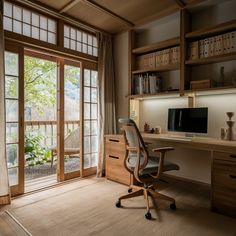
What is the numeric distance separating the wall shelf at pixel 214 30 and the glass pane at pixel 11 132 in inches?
103

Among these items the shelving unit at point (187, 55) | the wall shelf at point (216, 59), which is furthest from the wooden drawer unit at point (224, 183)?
the wall shelf at point (216, 59)

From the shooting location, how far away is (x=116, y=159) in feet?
10.1

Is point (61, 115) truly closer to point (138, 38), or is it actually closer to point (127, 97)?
point (127, 97)

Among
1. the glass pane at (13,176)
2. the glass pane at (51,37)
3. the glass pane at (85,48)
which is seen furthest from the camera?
the glass pane at (85,48)

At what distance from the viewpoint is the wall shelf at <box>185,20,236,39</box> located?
232 centimetres

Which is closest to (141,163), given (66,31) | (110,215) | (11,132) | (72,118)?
(110,215)

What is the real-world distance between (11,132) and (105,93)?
1647 millimetres

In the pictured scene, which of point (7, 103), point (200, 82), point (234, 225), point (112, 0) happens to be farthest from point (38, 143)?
point (234, 225)

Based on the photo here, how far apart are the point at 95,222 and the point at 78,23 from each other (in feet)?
9.46

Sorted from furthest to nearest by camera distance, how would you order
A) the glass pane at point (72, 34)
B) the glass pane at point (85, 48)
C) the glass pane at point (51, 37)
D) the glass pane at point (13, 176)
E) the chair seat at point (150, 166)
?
the glass pane at point (85, 48) < the glass pane at point (72, 34) < the glass pane at point (51, 37) < the glass pane at point (13, 176) < the chair seat at point (150, 166)

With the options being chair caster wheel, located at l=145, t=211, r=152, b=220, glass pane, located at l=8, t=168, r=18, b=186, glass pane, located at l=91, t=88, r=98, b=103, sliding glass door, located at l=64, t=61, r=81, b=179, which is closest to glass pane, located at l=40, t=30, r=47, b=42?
sliding glass door, located at l=64, t=61, r=81, b=179

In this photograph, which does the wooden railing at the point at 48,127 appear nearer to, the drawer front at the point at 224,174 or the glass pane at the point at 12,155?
the glass pane at the point at 12,155

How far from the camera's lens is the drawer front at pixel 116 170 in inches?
116

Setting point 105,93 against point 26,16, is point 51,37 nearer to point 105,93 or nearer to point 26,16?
point 26,16
